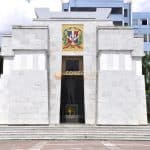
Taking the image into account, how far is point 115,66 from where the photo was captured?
49.0 m

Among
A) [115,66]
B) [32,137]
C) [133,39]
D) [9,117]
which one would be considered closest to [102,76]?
[115,66]

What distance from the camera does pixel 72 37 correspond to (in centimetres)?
5016

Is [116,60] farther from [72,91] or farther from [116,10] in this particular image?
[116,10]

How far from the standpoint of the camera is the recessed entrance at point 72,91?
168 ft

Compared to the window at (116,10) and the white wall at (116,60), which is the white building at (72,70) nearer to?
the white wall at (116,60)

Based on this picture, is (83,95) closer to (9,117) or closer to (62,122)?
(62,122)

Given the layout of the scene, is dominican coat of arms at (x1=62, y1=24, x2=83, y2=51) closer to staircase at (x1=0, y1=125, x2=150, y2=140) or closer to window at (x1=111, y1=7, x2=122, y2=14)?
staircase at (x1=0, y1=125, x2=150, y2=140)

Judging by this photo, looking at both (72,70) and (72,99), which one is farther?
(72,99)

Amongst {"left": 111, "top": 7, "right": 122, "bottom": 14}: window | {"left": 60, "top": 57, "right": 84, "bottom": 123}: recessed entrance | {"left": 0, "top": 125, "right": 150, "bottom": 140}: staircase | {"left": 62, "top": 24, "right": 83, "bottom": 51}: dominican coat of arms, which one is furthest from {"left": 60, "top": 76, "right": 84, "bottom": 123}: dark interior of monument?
{"left": 111, "top": 7, "right": 122, "bottom": 14}: window

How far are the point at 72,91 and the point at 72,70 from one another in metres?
3.38

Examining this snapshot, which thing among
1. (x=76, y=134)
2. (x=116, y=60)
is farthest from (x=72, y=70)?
(x=76, y=134)

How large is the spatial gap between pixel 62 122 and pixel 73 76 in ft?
15.4

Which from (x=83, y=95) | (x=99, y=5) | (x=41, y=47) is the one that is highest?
(x=99, y=5)

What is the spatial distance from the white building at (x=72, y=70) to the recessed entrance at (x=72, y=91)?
4.5 inches
